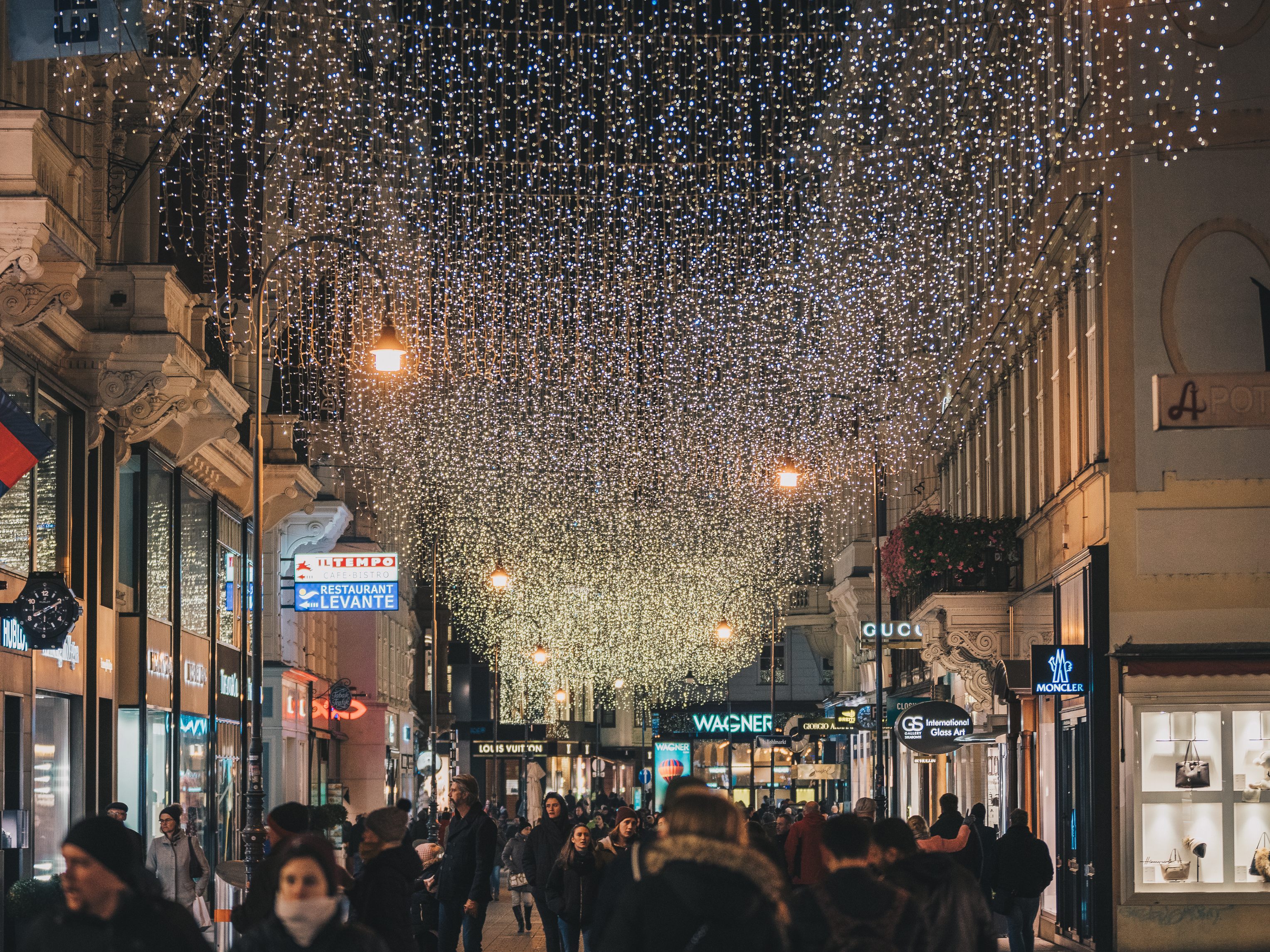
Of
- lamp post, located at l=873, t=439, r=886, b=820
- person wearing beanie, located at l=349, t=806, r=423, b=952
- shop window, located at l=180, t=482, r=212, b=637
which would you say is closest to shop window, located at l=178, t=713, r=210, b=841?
shop window, located at l=180, t=482, r=212, b=637

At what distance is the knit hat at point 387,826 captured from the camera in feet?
34.4

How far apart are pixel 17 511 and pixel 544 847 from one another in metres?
7.69

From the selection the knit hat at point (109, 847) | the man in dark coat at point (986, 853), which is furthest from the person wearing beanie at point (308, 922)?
the man in dark coat at point (986, 853)

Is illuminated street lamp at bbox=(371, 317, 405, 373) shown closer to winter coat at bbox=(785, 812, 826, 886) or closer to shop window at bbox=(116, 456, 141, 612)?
shop window at bbox=(116, 456, 141, 612)

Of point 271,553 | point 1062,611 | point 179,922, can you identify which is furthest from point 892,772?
point 179,922

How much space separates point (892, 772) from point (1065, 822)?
1986 cm

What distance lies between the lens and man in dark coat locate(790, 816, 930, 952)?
7613 mm

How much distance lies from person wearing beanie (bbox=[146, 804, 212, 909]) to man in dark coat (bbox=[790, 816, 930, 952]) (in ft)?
37.4

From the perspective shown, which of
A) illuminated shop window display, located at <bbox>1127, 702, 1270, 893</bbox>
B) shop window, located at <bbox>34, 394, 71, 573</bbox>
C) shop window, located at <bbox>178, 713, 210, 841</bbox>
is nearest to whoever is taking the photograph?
illuminated shop window display, located at <bbox>1127, 702, 1270, 893</bbox>

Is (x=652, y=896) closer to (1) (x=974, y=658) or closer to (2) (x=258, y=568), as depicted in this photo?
(2) (x=258, y=568)

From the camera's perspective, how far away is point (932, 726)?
1099 inches

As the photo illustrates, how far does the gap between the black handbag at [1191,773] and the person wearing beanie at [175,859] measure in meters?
11.6

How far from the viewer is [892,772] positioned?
4459 centimetres

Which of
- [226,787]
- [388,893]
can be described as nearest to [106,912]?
[388,893]
